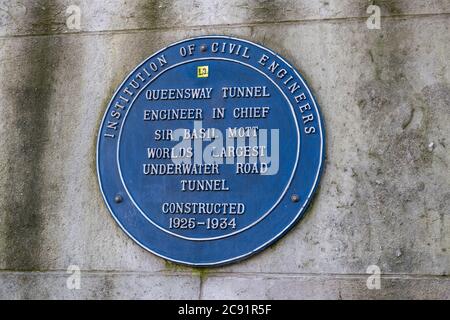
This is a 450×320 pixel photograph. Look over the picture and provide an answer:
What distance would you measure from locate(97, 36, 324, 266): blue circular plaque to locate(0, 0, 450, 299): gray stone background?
0.10 metres

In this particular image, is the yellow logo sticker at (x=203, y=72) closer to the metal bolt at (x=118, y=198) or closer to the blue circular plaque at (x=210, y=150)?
the blue circular plaque at (x=210, y=150)

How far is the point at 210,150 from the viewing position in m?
5.44

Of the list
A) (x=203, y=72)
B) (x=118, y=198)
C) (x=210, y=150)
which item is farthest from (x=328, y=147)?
(x=118, y=198)

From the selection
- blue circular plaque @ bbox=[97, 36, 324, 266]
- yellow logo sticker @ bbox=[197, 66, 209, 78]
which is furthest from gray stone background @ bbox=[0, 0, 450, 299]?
yellow logo sticker @ bbox=[197, 66, 209, 78]

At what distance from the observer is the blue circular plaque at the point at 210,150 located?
5.30 m

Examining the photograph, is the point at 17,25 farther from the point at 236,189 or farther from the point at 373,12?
the point at 373,12

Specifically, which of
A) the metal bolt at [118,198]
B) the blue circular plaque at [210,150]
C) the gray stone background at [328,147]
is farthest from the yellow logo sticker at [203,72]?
the metal bolt at [118,198]

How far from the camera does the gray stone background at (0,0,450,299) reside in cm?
516

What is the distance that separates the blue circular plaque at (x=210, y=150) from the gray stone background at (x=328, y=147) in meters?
0.10

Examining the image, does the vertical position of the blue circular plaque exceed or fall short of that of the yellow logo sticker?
it falls short

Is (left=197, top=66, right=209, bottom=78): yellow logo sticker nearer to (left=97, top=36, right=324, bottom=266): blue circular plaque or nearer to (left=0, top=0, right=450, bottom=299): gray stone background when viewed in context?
(left=97, top=36, right=324, bottom=266): blue circular plaque

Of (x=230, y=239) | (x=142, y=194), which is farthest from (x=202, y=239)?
(x=142, y=194)

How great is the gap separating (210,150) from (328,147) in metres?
0.79

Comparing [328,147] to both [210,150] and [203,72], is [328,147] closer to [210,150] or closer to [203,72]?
[210,150]
